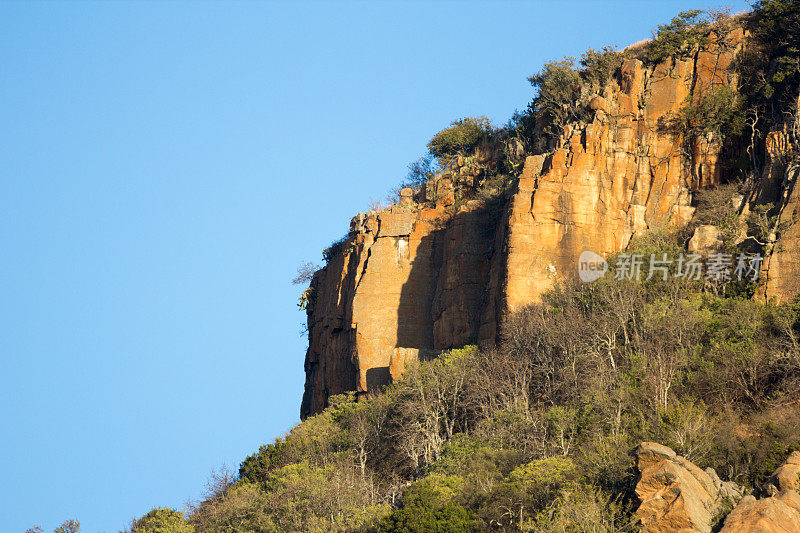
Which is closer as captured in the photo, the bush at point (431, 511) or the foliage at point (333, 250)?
the bush at point (431, 511)

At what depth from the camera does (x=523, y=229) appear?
4891 centimetres

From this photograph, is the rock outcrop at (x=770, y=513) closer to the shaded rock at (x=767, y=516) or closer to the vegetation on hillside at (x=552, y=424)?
the shaded rock at (x=767, y=516)

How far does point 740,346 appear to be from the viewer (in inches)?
1635

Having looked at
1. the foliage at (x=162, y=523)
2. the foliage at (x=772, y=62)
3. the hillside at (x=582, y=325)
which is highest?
the foliage at (x=772, y=62)

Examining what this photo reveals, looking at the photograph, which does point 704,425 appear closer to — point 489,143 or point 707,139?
point 707,139

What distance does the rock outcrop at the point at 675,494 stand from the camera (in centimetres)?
2948

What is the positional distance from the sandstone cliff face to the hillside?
110mm

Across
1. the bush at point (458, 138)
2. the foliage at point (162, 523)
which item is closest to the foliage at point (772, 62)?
the bush at point (458, 138)

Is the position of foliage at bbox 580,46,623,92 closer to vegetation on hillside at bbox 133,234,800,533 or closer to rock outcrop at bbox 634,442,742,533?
vegetation on hillside at bbox 133,234,800,533

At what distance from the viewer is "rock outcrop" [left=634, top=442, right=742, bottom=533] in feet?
96.7

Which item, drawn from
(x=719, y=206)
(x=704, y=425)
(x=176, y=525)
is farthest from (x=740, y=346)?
(x=176, y=525)

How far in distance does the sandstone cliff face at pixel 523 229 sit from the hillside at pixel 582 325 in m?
0.11

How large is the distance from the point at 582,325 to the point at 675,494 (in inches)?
638

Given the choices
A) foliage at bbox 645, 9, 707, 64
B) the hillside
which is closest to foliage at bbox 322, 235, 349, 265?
the hillside
